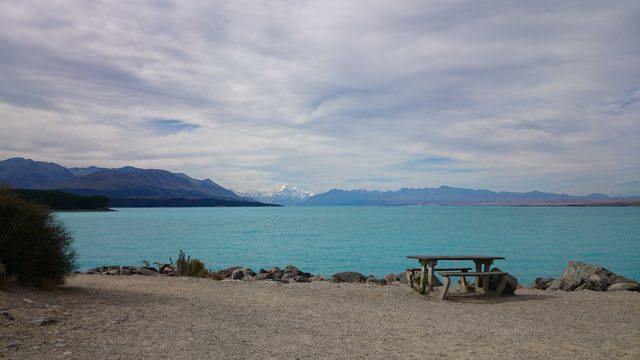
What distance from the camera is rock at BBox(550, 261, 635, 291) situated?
1617 centimetres

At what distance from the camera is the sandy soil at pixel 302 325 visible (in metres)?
7.20

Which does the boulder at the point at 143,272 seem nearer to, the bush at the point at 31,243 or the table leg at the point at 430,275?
the bush at the point at 31,243

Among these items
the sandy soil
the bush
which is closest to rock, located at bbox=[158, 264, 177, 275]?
the sandy soil

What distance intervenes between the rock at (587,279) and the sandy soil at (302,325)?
8.51 feet

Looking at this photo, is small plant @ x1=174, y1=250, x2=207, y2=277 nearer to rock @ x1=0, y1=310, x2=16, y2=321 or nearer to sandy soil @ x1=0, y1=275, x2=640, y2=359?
sandy soil @ x1=0, y1=275, x2=640, y2=359

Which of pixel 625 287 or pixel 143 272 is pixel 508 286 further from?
pixel 143 272

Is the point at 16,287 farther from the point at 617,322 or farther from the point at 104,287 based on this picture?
the point at 617,322

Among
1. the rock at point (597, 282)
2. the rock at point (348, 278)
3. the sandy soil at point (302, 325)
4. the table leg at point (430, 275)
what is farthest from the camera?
the rock at point (348, 278)

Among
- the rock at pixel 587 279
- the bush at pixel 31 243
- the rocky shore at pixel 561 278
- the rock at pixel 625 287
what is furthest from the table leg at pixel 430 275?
the bush at pixel 31 243

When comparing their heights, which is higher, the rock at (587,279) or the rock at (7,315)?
the rock at (7,315)

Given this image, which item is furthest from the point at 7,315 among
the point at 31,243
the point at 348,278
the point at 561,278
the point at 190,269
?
the point at 561,278

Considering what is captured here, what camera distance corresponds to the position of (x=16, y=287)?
9992 mm

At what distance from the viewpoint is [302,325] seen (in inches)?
361

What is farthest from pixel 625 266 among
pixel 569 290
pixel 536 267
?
pixel 569 290
